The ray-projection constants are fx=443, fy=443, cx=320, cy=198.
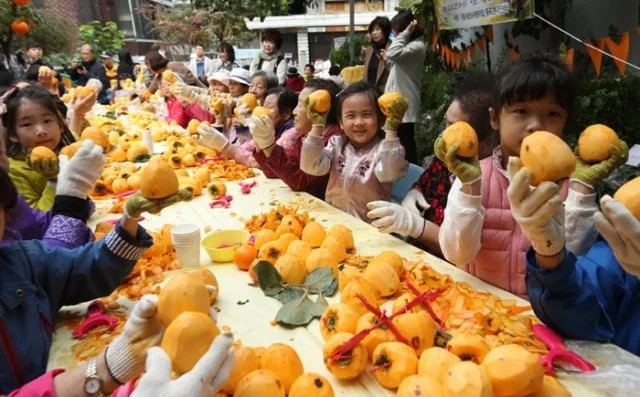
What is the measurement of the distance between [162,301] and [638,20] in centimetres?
547

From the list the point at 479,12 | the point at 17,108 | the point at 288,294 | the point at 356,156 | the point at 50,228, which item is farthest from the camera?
the point at 479,12

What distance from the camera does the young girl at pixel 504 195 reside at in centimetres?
170

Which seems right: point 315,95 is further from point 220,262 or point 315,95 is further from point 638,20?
point 638,20

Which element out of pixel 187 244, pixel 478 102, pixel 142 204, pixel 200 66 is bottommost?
pixel 187 244

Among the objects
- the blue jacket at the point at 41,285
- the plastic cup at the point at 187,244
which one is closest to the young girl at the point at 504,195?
the plastic cup at the point at 187,244

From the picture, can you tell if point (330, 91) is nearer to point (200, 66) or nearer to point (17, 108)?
point (17, 108)

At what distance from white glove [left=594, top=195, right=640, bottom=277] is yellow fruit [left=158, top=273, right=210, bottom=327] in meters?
1.11

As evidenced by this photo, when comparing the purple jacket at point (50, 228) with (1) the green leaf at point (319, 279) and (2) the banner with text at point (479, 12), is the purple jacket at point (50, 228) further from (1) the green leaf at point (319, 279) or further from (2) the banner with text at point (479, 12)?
(2) the banner with text at point (479, 12)

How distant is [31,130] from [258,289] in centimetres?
197

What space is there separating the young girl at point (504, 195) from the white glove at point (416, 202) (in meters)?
0.56

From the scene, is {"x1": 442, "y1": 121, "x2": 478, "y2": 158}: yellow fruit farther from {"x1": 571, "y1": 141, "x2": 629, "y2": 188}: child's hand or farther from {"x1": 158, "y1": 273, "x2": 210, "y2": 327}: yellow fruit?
{"x1": 158, "y1": 273, "x2": 210, "y2": 327}: yellow fruit

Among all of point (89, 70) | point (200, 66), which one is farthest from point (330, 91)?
point (200, 66)

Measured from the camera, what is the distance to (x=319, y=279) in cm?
183

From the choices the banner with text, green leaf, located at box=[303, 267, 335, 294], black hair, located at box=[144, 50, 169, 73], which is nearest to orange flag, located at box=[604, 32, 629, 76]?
the banner with text
